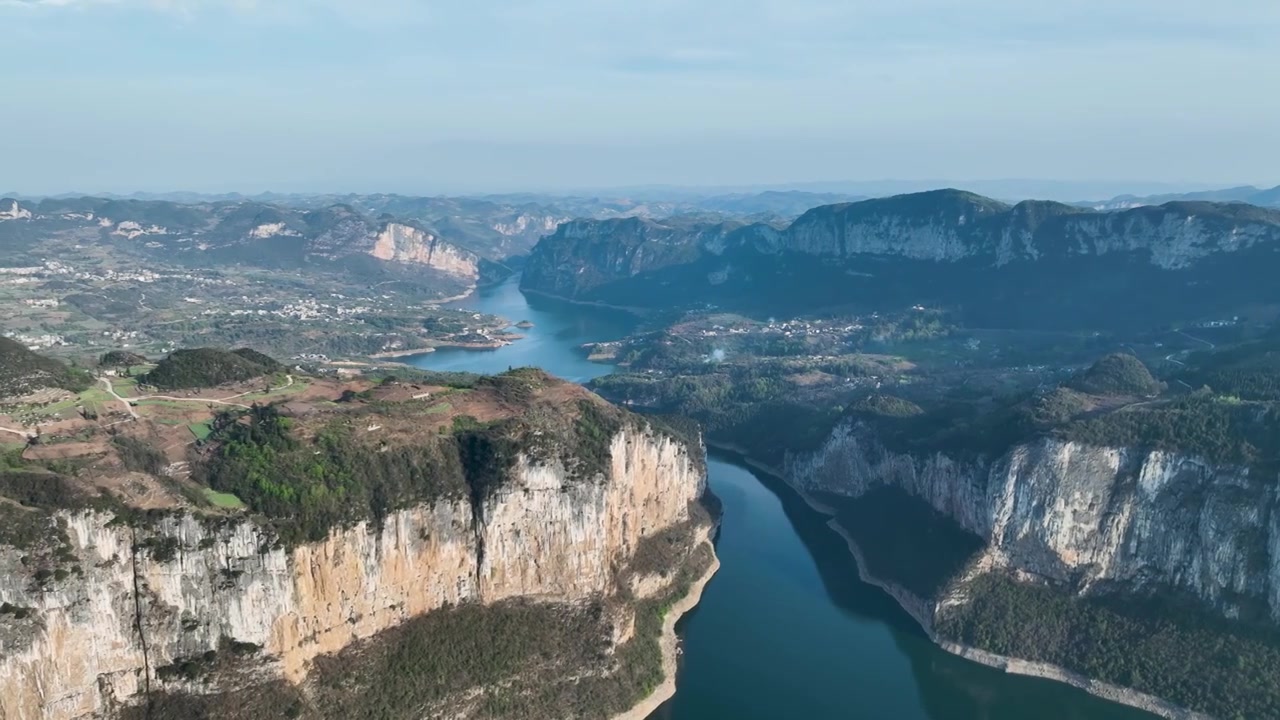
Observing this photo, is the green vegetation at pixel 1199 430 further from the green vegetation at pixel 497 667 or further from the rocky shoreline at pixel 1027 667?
the green vegetation at pixel 497 667

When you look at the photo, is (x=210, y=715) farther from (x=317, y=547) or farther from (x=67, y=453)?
(x=67, y=453)

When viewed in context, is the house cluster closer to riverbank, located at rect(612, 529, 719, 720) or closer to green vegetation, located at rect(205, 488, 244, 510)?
green vegetation, located at rect(205, 488, 244, 510)

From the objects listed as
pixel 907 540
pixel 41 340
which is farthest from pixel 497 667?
pixel 41 340

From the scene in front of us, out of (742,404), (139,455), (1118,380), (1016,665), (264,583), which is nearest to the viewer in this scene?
(264,583)

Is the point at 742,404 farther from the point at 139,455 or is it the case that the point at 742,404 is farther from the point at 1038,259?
the point at 139,455

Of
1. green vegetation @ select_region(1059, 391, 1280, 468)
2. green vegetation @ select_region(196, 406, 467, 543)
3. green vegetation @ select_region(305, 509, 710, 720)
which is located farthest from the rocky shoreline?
green vegetation @ select_region(196, 406, 467, 543)

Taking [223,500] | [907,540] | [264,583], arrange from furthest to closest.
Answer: [907,540] < [223,500] < [264,583]
